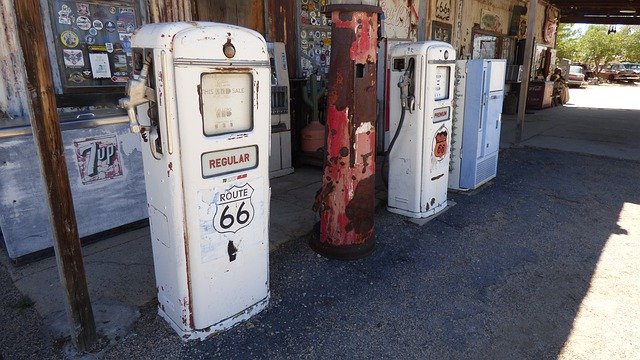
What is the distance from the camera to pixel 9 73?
3.18 metres

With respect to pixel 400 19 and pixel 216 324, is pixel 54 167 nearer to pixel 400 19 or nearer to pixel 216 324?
pixel 216 324

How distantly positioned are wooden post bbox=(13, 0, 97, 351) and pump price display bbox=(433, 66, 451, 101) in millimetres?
3137

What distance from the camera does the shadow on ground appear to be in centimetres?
248

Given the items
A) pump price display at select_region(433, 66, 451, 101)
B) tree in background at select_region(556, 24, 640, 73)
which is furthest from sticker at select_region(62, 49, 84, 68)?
tree in background at select_region(556, 24, 640, 73)

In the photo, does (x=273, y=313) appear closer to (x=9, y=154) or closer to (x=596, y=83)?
(x=9, y=154)

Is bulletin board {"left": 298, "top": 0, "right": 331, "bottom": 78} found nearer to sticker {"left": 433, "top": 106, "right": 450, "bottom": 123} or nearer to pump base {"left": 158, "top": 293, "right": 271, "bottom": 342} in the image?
sticker {"left": 433, "top": 106, "right": 450, "bottom": 123}

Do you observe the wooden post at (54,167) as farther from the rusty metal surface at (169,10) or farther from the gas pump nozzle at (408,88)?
the gas pump nozzle at (408,88)

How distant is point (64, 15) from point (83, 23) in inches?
5.8

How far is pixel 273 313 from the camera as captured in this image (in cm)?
277

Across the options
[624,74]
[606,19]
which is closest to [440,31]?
[606,19]

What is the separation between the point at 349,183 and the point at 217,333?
Result: 4.89ft

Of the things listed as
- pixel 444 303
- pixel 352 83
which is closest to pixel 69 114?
pixel 352 83

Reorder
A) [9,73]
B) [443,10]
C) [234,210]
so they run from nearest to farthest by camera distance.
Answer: [234,210]
[9,73]
[443,10]

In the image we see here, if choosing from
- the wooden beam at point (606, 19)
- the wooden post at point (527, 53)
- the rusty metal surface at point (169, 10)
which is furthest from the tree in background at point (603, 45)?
the rusty metal surface at point (169, 10)
